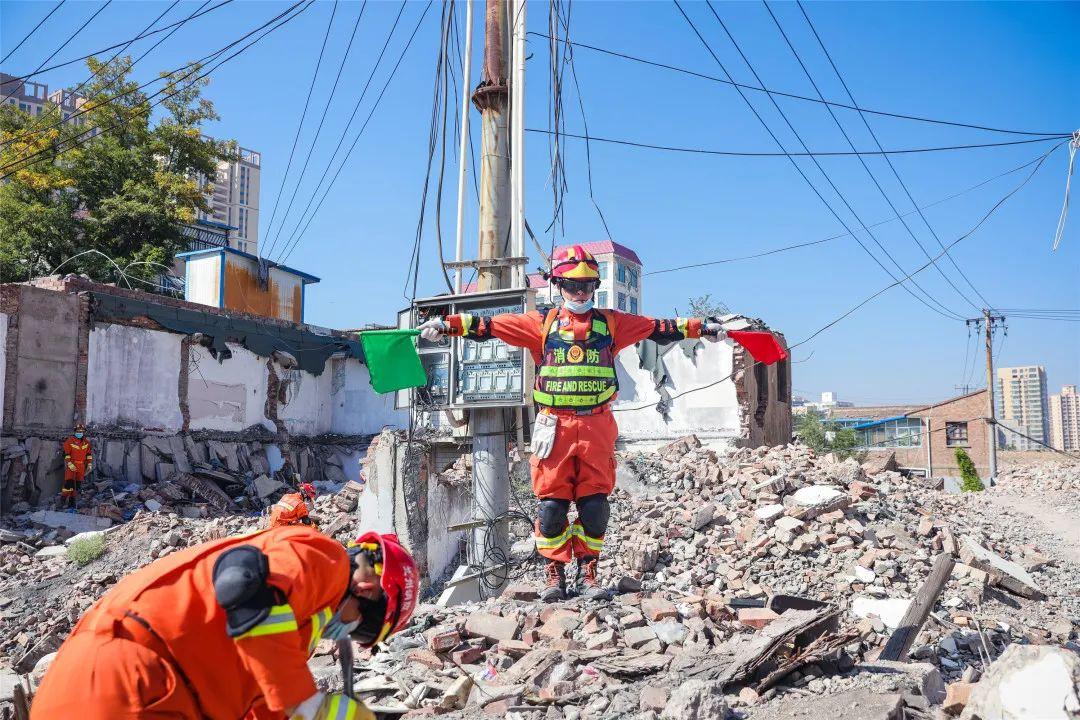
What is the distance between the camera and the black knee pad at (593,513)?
583 cm

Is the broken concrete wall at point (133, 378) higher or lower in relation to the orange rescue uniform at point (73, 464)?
higher

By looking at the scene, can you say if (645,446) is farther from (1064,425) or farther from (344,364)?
(1064,425)

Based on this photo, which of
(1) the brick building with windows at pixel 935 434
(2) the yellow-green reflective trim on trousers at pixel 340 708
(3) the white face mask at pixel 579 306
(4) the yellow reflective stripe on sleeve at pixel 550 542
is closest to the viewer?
(2) the yellow-green reflective trim on trousers at pixel 340 708

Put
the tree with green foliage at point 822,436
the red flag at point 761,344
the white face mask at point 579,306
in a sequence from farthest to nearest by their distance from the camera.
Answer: the tree with green foliage at point 822,436, the red flag at point 761,344, the white face mask at point 579,306

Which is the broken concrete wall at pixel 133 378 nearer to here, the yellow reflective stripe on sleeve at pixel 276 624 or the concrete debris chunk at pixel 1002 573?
the concrete debris chunk at pixel 1002 573

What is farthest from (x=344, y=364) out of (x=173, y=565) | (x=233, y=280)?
(x=173, y=565)

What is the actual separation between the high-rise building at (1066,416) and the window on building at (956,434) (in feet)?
354

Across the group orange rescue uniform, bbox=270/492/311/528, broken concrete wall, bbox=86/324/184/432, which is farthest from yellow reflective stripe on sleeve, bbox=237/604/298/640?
broken concrete wall, bbox=86/324/184/432

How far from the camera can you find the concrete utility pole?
7504 millimetres

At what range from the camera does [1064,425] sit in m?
132

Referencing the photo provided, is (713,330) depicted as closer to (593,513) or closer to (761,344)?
(761,344)

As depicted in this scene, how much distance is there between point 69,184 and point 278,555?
25.2 metres

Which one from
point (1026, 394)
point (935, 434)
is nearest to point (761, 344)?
point (935, 434)

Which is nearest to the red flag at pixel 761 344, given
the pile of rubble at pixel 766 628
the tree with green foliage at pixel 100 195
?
the pile of rubble at pixel 766 628
